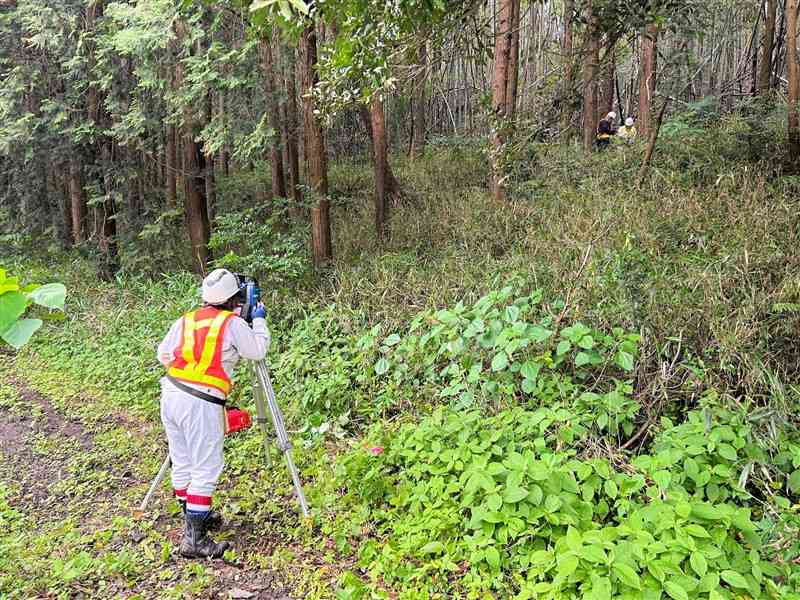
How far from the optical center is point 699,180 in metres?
6.97

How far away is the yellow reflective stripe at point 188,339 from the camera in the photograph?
3.50m

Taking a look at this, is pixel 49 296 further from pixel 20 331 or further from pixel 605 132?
pixel 605 132

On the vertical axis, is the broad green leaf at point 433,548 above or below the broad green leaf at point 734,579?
below

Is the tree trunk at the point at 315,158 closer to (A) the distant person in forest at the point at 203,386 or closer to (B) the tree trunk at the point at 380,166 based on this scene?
(B) the tree trunk at the point at 380,166

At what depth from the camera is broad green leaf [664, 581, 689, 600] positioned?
2.38 meters

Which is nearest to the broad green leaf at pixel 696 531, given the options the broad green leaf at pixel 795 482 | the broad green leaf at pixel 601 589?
the broad green leaf at pixel 601 589

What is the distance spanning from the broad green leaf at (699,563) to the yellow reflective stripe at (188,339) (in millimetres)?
2889

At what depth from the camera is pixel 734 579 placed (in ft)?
8.01

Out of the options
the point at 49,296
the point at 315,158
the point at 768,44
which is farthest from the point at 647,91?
the point at 49,296

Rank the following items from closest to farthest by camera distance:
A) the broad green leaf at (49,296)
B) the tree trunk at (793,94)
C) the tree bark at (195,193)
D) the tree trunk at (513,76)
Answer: the broad green leaf at (49,296)
the tree trunk at (793,94)
the tree trunk at (513,76)
the tree bark at (195,193)

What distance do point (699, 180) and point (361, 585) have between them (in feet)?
20.6

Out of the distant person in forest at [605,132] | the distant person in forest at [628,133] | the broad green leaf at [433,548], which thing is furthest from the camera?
the distant person in forest at [605,132]

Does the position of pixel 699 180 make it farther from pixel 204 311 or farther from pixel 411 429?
pixel 204 311

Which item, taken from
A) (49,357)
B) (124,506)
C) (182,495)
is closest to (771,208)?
(182,495)
